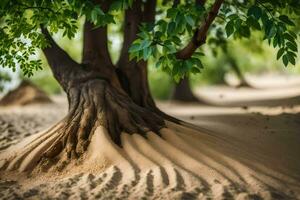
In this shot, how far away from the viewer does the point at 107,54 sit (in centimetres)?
728

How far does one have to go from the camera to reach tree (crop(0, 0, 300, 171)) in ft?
14.8

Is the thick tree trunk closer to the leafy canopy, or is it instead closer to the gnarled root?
the gnarled root

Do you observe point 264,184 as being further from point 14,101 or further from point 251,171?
point 14,101

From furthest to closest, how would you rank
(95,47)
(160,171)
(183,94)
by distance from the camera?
(183,94) → (95,47) → (160,171)

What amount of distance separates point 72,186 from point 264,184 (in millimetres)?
2137

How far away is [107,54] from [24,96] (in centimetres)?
662

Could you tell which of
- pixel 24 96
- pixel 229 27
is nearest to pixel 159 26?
pixel 229 27

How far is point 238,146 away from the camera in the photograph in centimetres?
640

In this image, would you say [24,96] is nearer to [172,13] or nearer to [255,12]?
[172,13]

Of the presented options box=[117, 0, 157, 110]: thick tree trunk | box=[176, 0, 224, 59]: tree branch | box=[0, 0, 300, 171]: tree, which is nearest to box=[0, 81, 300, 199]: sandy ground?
box=[0, 0, 300, 171]: tree

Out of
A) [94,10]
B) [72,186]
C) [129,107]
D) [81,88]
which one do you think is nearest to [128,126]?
[129,107]

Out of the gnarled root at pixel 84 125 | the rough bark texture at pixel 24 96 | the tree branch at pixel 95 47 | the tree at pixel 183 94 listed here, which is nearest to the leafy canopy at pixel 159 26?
the gnarled root at pixel 84 125

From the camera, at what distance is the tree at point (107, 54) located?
4.50 meters

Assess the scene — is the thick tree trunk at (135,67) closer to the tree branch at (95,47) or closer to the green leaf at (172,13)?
the tree branch at (95,47)
